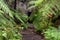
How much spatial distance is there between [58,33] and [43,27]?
1124mm

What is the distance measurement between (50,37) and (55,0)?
1.98 ft

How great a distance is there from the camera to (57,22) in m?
3.25

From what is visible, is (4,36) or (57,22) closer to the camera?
(4,36)

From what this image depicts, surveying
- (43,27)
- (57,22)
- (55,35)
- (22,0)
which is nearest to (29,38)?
(43,27)

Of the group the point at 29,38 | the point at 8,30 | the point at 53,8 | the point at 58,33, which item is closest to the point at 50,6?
the point at 53,8

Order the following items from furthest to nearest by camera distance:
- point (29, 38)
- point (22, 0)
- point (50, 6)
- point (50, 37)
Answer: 1. point (22, 0)
2. point (29, 38)
3. point (50, 37)
4. point (50, 6)

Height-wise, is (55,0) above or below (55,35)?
above

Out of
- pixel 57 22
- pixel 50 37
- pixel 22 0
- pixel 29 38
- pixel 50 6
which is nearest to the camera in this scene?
pixel 50 6

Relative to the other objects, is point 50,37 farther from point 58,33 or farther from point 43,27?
point 43,27

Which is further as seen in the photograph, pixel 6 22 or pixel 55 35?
pixel 55 35

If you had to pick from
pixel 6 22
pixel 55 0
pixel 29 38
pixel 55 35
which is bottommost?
pixel 29 38

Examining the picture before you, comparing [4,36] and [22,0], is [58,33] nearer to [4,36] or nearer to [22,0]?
[4,36]

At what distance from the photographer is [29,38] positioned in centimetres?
375

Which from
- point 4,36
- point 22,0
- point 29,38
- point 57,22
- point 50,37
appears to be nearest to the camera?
point 4,36
